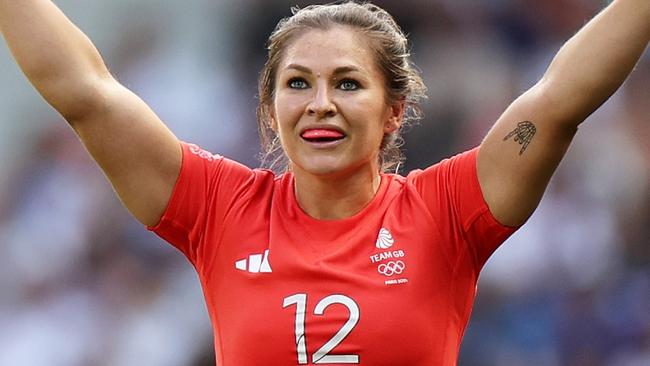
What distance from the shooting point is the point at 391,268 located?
3154 mm

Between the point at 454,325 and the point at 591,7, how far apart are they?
12.9 ft

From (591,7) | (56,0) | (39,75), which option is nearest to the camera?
(39,75)

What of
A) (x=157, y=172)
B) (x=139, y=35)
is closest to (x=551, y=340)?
(x=139, y=35)

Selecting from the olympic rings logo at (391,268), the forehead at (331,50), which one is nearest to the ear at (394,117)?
the forehead at (331,50)

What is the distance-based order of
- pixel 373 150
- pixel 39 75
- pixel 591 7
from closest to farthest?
pixel 39 75
pixel 373 150
pixel 591 7

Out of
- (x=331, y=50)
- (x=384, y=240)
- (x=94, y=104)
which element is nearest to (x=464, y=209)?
(x=384, y=240)

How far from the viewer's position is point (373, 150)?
3361 millimetres

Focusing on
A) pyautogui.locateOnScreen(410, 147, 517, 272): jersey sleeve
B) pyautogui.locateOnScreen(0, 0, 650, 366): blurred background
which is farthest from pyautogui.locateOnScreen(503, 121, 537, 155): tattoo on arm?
pyautogui.locateOnScreen(0, 0, 650, 366): blurred background

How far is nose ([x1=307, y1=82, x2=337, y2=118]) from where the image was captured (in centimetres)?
319

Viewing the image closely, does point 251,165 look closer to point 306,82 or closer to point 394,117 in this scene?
point 394,117

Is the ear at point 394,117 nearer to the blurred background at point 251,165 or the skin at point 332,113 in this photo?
the skin at point 332,113

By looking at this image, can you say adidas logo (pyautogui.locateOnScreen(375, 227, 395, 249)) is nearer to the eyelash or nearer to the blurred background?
the eyelash

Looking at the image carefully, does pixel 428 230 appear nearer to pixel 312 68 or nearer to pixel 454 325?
pixel 454 325

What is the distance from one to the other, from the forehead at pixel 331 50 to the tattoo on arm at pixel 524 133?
0.48 meters
